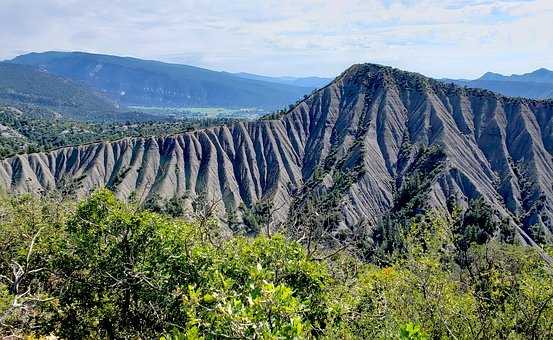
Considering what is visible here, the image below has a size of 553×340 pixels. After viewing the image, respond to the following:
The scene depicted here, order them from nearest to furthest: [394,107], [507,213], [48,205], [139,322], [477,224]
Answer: [139,322] → [48,205] → [477,224] → [507,213] → [394,107]

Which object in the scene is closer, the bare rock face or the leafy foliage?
the leafy foliage

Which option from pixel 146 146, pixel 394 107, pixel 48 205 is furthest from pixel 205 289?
pixel 394 107

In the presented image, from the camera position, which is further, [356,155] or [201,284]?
[356,155]

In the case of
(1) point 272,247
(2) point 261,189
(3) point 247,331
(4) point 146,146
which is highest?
(3) point 247,331

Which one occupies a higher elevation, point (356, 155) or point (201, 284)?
point (201, 284)

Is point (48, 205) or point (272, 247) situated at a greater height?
point (272, 247)

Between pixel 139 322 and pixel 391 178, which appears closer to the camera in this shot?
pixel 139 322

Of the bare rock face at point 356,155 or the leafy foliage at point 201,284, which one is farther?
the bare rock face at point 356,155

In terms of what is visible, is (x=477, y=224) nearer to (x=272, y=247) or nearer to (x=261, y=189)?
(x=261, y=189)
